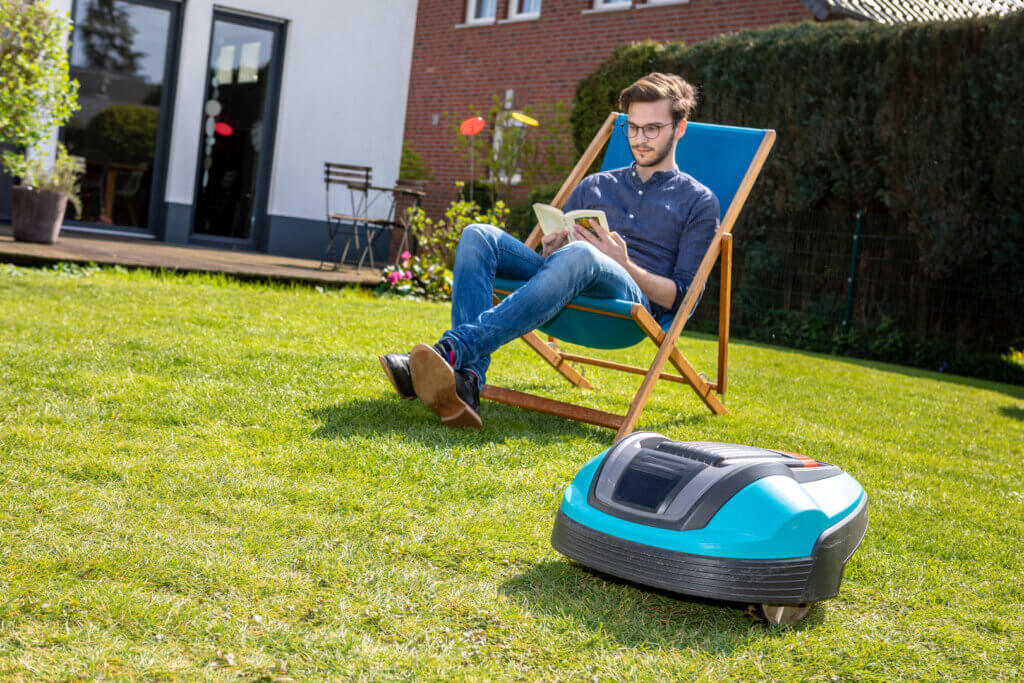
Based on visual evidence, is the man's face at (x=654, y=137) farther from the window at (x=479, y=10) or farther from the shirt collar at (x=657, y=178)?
the window at (x=479, y=10)

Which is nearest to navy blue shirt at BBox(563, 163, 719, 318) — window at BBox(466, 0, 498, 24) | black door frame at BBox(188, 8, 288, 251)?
black door frame at BBox(188, 8, 288, 251)

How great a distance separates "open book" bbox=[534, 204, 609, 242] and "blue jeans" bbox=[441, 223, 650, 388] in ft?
0.48

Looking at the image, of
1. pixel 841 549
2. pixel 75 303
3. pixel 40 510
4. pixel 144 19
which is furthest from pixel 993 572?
pixel 144 19

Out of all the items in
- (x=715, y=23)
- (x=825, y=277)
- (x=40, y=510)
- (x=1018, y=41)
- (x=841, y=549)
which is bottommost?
(x=40, y=510)

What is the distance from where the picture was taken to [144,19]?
9922 mm

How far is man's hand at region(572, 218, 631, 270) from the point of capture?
354 centimetres

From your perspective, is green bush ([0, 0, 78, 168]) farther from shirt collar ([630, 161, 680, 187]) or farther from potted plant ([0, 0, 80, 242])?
shirt collar ([630, 161, 680, 187])

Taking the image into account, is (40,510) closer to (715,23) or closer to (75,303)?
(75,303)

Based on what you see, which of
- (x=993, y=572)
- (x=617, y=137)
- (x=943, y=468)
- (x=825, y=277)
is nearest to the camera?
(x=993, y=572)

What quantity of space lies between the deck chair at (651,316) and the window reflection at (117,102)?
6.97 meters

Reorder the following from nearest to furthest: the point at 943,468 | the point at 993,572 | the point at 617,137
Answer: the point at 993,572 < the point at 943,468 < the point at 617,137

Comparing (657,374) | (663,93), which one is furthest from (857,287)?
(657,374)

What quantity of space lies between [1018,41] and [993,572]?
6782 mm

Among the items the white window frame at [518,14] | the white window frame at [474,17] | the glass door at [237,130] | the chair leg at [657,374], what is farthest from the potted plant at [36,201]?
the white window frame at [474,17]
